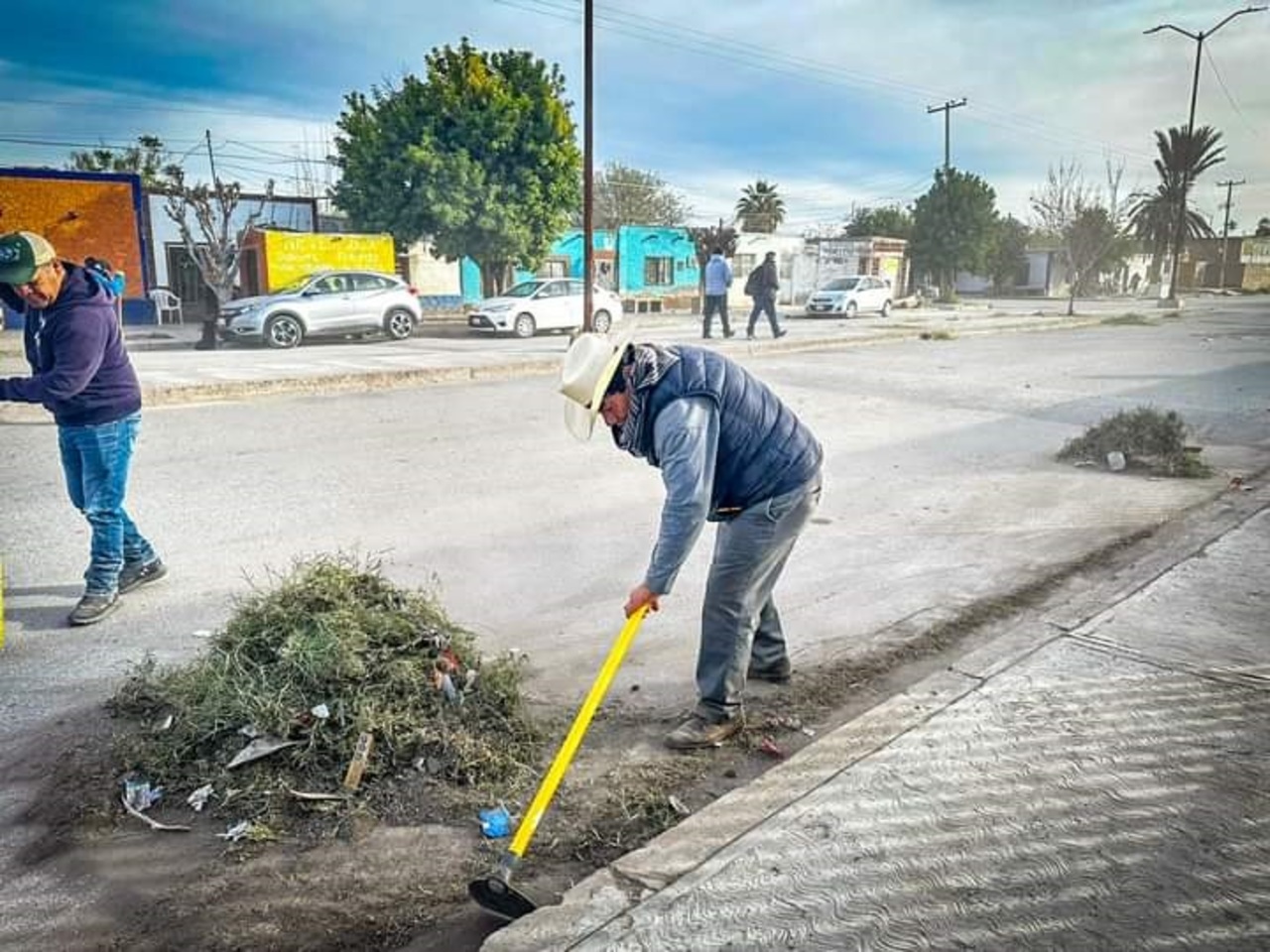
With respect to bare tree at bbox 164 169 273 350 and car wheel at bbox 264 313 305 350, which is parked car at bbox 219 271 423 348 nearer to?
car wheel at bbox 264 313 305 350

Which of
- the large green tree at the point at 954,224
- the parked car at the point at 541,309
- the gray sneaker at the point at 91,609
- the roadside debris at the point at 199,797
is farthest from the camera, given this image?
the large green tree at the point at 954,224

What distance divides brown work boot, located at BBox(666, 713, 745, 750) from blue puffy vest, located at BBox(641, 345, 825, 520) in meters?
0.74

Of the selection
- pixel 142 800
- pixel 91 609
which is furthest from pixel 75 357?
pixel 142 800

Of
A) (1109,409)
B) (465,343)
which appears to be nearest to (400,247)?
(465,343)

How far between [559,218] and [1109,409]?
19.8m

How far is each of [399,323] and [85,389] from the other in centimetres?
1619

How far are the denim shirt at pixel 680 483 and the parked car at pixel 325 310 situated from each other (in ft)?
55.5

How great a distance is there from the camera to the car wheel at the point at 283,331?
58.1 ft

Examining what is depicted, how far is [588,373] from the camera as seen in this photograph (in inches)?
106

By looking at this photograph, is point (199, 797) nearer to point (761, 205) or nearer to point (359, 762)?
point (359, 762)

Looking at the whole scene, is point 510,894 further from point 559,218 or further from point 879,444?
point 559,218

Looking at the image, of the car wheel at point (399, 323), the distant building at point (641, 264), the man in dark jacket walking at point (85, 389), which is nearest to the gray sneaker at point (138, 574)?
the man in dark jacket walking at point (85, 389)

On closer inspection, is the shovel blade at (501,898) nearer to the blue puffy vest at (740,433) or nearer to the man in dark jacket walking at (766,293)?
the blue puffy vest at (740,433)

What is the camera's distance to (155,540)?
5.40m
